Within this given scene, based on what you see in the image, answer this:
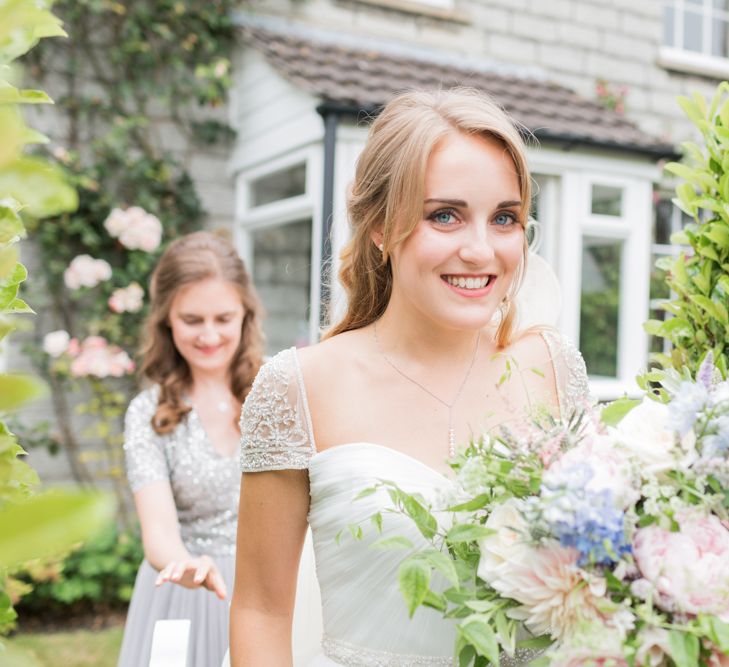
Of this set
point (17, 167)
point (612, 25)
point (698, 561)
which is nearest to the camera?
point (17, 167)

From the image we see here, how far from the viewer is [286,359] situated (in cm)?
187

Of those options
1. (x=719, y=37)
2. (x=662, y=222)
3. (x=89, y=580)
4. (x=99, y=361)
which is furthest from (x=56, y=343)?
(x=719, y=37)

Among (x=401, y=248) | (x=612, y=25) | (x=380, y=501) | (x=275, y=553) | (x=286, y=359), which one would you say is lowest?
(x=275, y=553)

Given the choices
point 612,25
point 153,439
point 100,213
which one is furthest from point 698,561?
point 612,25

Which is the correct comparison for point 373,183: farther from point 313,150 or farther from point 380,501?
point 313,150

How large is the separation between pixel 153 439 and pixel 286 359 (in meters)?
1.38

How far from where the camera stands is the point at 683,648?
1041mm

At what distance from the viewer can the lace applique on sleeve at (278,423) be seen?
5.89 ft

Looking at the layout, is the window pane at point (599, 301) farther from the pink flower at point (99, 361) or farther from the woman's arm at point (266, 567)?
the woman's arm at point (266, 567)

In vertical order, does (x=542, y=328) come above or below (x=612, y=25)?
below

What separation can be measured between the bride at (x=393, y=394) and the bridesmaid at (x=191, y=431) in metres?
1.07

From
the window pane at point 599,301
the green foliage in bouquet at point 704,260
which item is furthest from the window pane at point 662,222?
the green foliage in bouquet at point 704,260

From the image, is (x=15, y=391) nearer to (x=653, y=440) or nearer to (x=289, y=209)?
(x=653, y=440)

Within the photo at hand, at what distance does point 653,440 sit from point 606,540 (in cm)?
20
